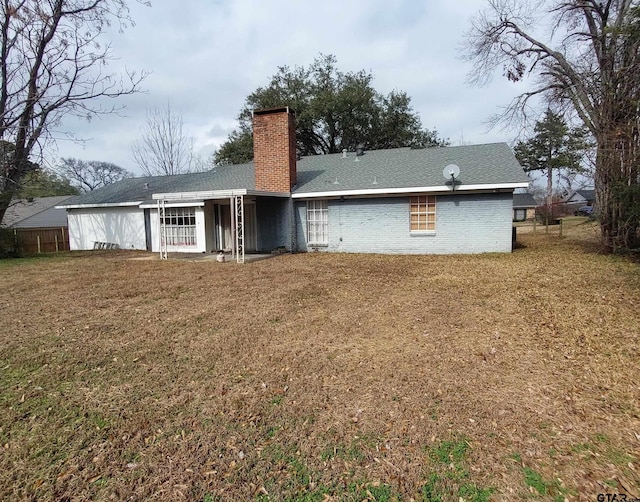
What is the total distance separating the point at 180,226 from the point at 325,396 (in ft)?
42.5

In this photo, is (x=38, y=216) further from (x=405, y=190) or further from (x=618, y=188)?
(x=618, y=188)

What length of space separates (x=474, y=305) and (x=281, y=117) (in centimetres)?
1012

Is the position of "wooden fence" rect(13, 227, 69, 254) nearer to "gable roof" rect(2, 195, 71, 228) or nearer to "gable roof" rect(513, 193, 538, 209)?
"gable roof" rect(2, 195, 71, 228)

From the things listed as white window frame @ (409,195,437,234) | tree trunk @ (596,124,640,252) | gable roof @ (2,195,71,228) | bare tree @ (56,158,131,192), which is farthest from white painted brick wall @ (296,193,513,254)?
bare tree @ (56,158,131,192)

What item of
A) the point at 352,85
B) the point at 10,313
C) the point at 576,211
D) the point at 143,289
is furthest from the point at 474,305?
the point at 576,211

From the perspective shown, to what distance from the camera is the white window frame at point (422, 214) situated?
→ 41.9 feet

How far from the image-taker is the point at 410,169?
1421cm

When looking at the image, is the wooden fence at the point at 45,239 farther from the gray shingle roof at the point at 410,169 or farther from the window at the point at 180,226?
the gray shingle roof at the point at 410,169

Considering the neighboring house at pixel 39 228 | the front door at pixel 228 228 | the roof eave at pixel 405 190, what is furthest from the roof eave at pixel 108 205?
the roof eave at pixel 405 190

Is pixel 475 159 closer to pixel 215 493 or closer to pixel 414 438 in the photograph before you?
pixel 414 438

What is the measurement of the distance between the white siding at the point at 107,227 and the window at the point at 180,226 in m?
2.81

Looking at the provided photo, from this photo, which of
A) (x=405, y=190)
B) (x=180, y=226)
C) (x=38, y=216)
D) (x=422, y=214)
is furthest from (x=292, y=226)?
(x=38, y=216)

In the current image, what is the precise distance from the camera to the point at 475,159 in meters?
14.1

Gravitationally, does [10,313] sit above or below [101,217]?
below
